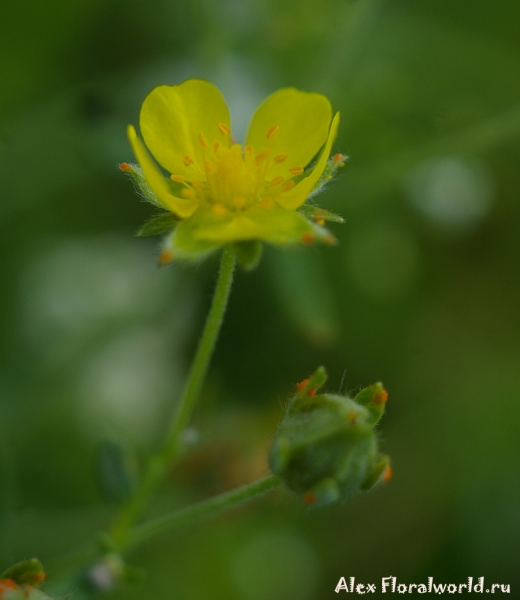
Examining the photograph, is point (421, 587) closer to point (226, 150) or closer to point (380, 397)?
point (380, 397)

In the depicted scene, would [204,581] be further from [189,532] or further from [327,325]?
[327,325]

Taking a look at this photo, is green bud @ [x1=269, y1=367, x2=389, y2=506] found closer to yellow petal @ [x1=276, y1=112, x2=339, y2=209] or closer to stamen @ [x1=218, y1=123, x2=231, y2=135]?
yellow petal @ [x1=276, y1=112, x2=339, y2=209]

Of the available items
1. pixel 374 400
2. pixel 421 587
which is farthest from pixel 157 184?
pixel 421 587

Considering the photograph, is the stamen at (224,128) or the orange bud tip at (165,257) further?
the stamen at (224,128)

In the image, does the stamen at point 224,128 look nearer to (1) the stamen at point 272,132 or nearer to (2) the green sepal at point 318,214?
(1) the stamen at point 272,132

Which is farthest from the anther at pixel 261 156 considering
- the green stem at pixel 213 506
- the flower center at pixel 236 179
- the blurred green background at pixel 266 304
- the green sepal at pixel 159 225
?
the blurred green background at pixel 266 304

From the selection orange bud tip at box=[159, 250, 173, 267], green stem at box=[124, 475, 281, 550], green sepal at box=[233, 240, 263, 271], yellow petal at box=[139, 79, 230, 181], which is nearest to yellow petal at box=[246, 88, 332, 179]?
yellow petal at box=[139, 79, 230, 181]

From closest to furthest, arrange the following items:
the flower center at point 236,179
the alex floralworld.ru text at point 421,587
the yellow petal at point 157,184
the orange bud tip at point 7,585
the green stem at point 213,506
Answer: the orange bud tip at point 7,585 → the yellow petal at point 157,184 → the green stem at point 213,506 → the flower center at point 236,179 → the alex floralworld.ru text at point 421,587
